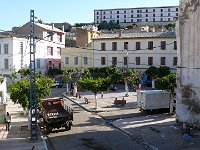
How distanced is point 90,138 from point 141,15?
11817cm

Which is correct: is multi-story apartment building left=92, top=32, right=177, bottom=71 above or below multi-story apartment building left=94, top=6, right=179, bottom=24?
below

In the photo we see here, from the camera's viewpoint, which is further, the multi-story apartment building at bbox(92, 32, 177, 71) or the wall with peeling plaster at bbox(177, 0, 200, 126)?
the multi-story apartment building at bbox(92, 32, 177, 71)

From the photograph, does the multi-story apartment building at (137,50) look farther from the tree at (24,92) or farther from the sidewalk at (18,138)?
the tree at (24,92)

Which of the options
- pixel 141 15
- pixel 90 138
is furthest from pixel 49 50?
pixel 141 15

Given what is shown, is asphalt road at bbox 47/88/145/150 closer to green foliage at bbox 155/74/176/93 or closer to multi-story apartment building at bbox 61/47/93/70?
green foliage at bbox 155/74/176/93

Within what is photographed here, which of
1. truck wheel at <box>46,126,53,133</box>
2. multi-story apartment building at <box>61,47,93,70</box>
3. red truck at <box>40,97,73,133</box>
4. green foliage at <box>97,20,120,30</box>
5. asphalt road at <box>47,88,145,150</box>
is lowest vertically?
asphalt road at <box>47,88,145,150</box>

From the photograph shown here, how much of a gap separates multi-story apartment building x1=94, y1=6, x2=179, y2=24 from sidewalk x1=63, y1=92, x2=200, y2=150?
101 metres

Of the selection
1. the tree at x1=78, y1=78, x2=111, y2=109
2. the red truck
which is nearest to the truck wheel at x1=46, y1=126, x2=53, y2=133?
the red truck

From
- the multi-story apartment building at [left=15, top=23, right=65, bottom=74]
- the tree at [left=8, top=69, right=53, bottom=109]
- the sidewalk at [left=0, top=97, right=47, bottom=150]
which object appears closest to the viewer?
the sidewalk at [left=0, top=97, right=47, bottom=150]

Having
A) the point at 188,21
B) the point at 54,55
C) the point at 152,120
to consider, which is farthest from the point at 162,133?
the point at 54,55

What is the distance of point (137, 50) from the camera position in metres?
62.3

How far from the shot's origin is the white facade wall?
60.8m

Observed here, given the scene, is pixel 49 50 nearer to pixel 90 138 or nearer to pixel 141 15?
pixel 90 138

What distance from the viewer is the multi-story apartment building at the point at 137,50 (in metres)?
60.9
